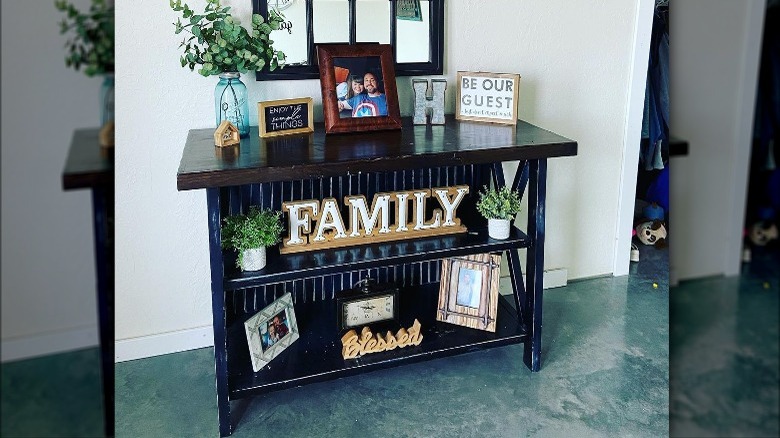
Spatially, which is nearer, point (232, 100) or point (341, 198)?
point (232, 100)

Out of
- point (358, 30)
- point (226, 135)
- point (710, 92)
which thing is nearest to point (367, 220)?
point (226, 135)

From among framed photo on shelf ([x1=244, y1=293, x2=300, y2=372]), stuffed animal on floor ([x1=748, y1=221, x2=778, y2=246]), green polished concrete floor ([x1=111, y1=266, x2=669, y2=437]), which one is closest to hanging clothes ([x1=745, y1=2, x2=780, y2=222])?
stuffed animal on floor ([x1=748, y1=221, x2=778, y2=246])

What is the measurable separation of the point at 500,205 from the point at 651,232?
0.46 metres

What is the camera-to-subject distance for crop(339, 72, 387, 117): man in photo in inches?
72.7

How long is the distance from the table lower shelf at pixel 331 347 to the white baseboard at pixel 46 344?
0.64 meters

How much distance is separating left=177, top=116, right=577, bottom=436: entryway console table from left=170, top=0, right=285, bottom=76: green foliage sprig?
20cm

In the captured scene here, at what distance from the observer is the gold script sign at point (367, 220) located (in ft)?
6.01

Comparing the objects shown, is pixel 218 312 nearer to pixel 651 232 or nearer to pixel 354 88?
pixel 354 88

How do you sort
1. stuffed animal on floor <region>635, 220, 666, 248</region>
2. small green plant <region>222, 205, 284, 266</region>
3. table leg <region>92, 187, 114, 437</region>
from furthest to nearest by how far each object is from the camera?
small green plant <region>222, 205, 284, 266</region> → stuffed animal on floor <region>635, 220, 666, 248</region> → table leg <region>92, 187, 114, 437</region>

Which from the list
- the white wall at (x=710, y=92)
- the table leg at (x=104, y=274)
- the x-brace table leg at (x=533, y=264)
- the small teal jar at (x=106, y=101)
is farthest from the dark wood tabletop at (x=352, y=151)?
the white wall at (x=710, y=92)

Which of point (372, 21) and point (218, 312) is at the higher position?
point (372, 21)

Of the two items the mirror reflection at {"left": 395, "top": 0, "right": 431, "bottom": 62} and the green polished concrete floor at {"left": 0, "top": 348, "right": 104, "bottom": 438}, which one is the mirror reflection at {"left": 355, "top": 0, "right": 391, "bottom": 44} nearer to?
the mirror reflection at {"left": 395, "top": 0, "right": 431, "bottom": 62}

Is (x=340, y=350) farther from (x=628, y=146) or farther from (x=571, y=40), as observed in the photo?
(x=571, y=40)

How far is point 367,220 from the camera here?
1891 mm
